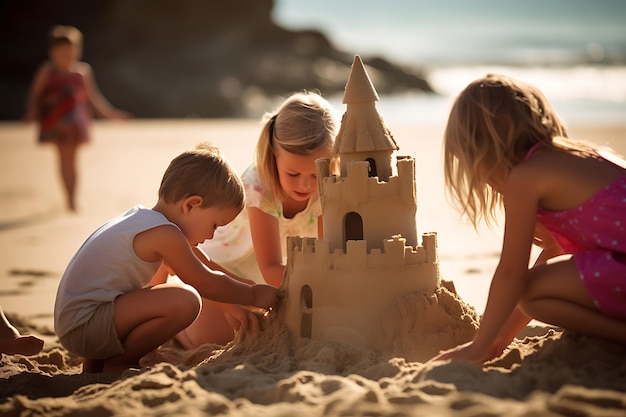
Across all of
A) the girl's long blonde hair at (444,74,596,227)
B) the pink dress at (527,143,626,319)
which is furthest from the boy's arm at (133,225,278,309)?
the pink dress at (527,143,626,319)

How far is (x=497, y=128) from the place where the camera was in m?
3.39

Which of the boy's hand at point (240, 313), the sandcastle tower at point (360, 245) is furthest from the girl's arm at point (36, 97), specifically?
the sandcastle tower at point (360, 245)

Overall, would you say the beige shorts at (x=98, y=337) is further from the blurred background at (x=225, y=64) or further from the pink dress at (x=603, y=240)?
the blurred background at (x=225, y=64)

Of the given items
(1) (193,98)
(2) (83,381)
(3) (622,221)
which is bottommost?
(2) (83,381)

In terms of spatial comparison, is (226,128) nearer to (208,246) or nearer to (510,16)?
(208,246)

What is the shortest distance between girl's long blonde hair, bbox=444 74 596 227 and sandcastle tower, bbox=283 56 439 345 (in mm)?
320

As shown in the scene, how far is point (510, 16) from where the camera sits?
62438 millimetres

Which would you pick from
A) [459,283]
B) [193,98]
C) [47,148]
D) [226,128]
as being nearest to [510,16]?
[193,98]

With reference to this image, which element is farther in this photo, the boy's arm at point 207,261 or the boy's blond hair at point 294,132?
the boy's arm at point 207,261

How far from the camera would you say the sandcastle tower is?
11.7 ft

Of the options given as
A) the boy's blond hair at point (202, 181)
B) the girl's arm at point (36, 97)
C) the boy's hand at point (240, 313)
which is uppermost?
the girl's arm at point (36, 97)

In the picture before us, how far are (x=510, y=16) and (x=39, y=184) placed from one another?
55755mm

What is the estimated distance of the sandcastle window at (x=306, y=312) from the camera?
3.72m

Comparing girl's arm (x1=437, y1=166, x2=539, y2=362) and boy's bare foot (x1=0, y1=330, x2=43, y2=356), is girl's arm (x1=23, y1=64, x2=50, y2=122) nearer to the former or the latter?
boy's bare foot (x1=0, y1=330, x2=43, y2=356)
